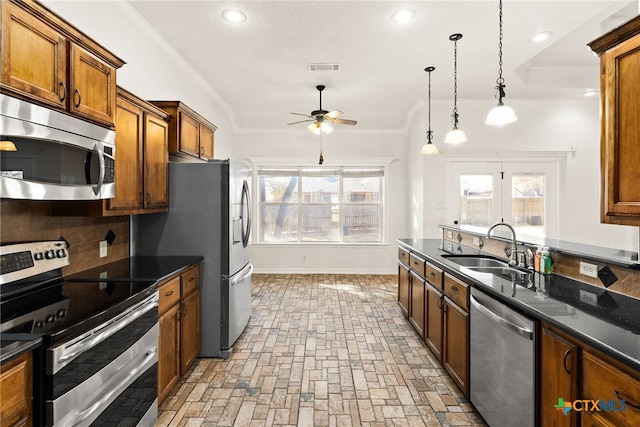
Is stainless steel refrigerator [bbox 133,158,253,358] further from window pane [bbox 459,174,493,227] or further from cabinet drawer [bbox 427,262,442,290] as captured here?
window pane [bbox 459,174,493,227]

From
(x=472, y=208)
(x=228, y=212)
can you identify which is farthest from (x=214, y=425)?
(x=472, y=208)

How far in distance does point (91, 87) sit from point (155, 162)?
948 mm

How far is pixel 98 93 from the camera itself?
78.3 inches

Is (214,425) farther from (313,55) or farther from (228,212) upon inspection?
(313,55)

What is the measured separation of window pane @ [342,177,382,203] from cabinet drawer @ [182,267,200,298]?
4401 mm

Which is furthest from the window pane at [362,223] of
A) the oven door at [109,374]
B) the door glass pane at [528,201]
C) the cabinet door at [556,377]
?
the cabinet door at [556,377]

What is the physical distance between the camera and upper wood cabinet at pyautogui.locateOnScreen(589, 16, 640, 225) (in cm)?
147

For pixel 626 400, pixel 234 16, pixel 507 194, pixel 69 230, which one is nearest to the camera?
pixel 626 400

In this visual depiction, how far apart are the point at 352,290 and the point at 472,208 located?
246 cm

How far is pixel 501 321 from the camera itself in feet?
6.01

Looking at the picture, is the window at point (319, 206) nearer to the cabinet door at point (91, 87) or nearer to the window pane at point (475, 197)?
the window pane at point (475, 197)

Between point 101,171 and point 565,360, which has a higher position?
point 101,171

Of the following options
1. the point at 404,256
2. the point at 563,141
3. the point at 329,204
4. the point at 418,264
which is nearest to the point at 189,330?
the point at 418,264

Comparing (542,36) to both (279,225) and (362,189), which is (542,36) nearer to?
(362,189)
